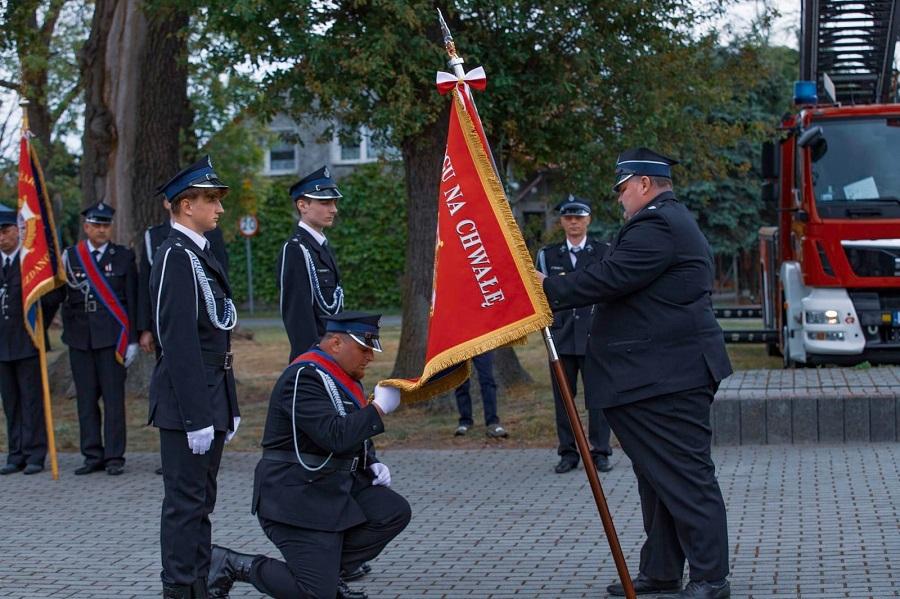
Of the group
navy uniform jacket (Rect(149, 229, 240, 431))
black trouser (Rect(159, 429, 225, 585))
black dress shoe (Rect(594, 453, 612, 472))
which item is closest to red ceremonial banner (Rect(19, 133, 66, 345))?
black dress shoe (Rect(594, 453, 612, 472))

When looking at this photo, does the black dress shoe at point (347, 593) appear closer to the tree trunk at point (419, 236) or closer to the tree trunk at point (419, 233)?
the tree trunk at point (419, 236)

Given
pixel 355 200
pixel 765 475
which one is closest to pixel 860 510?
pixel 765 475

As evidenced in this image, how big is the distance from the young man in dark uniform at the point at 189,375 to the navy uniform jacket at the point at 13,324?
5.03m

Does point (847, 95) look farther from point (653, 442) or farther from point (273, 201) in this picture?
point (273, 201)

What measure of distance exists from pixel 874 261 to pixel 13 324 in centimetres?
861

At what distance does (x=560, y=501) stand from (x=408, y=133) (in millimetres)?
4981

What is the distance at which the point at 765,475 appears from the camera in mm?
9625

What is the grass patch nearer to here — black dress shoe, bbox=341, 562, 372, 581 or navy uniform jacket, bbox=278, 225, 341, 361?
navy uniform jacket, bbox=278, 225, 341, 361

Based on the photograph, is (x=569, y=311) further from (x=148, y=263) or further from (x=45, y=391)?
(x=45, y=391)

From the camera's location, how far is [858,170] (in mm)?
14359

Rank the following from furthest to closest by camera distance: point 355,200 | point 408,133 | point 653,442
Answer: point 355,200 < point 408,133 < point 653,442

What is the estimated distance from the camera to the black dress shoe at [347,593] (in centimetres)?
A: 650

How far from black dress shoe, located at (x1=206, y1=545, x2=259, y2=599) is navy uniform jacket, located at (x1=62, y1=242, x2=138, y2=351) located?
4.72m

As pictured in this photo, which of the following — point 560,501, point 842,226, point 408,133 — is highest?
point 408,133
